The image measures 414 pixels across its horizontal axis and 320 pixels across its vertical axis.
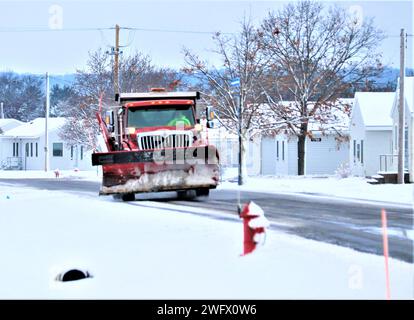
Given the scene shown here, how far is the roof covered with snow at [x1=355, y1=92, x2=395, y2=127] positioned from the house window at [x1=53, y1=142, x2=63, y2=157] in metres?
30.4

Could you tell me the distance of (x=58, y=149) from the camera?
6322 cm

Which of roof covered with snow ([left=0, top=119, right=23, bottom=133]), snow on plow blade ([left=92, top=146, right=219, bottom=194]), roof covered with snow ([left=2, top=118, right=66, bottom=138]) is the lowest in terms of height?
snow on plow blade ([left=92, top=146, right=219, bottom=194])

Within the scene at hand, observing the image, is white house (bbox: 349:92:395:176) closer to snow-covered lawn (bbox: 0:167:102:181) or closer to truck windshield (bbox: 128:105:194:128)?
snow-covered lawn (bbox: 0:167:102:181)

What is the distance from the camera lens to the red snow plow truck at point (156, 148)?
19.6 m

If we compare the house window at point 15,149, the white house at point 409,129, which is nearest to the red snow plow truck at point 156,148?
the white house at point 409,129

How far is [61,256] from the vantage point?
10.5 m

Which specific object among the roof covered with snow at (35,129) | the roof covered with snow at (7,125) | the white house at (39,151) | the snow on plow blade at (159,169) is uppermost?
the roof covered with snow at (7,125)

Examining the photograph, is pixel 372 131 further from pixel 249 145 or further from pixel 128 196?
pixel 128 196

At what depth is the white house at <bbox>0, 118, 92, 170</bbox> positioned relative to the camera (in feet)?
205

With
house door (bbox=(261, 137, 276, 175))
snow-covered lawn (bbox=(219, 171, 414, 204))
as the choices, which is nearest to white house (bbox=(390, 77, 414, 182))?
snow-covered lawn (bbox=(219, 171, 414, 204))

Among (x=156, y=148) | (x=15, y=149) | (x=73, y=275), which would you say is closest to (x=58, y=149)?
(x=15, y=149)

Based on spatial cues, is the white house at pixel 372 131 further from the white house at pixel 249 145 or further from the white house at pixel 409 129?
the white house at pixel 249 145

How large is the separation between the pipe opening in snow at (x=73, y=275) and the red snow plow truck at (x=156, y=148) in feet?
33.3
